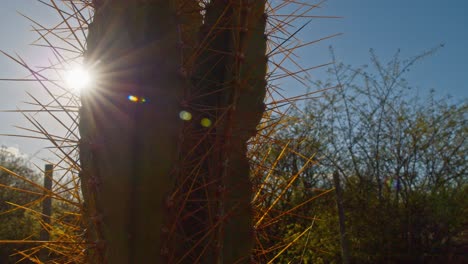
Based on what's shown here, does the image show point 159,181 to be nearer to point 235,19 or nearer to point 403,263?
point 235,19

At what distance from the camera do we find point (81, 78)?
1.37 m

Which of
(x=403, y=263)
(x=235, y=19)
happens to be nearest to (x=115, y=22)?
(x=235, y=19)

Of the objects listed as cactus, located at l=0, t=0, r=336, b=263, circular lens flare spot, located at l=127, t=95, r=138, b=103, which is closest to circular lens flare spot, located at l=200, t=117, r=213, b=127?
cactus, located at l=0, t=0, r=336, b=263

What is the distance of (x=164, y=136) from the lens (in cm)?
117

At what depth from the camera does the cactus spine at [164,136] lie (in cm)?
113

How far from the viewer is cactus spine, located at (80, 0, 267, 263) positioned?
1129 millimetres

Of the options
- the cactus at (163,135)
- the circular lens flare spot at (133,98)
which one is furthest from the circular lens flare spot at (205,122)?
the circular lens flare spot at (133,98)

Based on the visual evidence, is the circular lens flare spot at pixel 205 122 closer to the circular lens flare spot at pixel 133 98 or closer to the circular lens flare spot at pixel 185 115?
the circular lens flare spot at pixel 185 115

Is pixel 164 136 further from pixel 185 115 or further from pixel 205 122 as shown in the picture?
pixel 205 122

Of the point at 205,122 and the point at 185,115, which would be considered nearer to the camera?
the point at 185,115

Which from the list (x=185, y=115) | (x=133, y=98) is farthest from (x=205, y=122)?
(x=133, y=98)

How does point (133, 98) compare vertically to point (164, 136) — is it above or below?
above

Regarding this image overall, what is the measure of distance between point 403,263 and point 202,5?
6.61 m

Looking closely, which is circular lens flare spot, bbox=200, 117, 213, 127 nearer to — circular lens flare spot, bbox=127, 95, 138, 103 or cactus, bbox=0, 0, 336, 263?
cactus, bbox=0, 0, 336, 263
